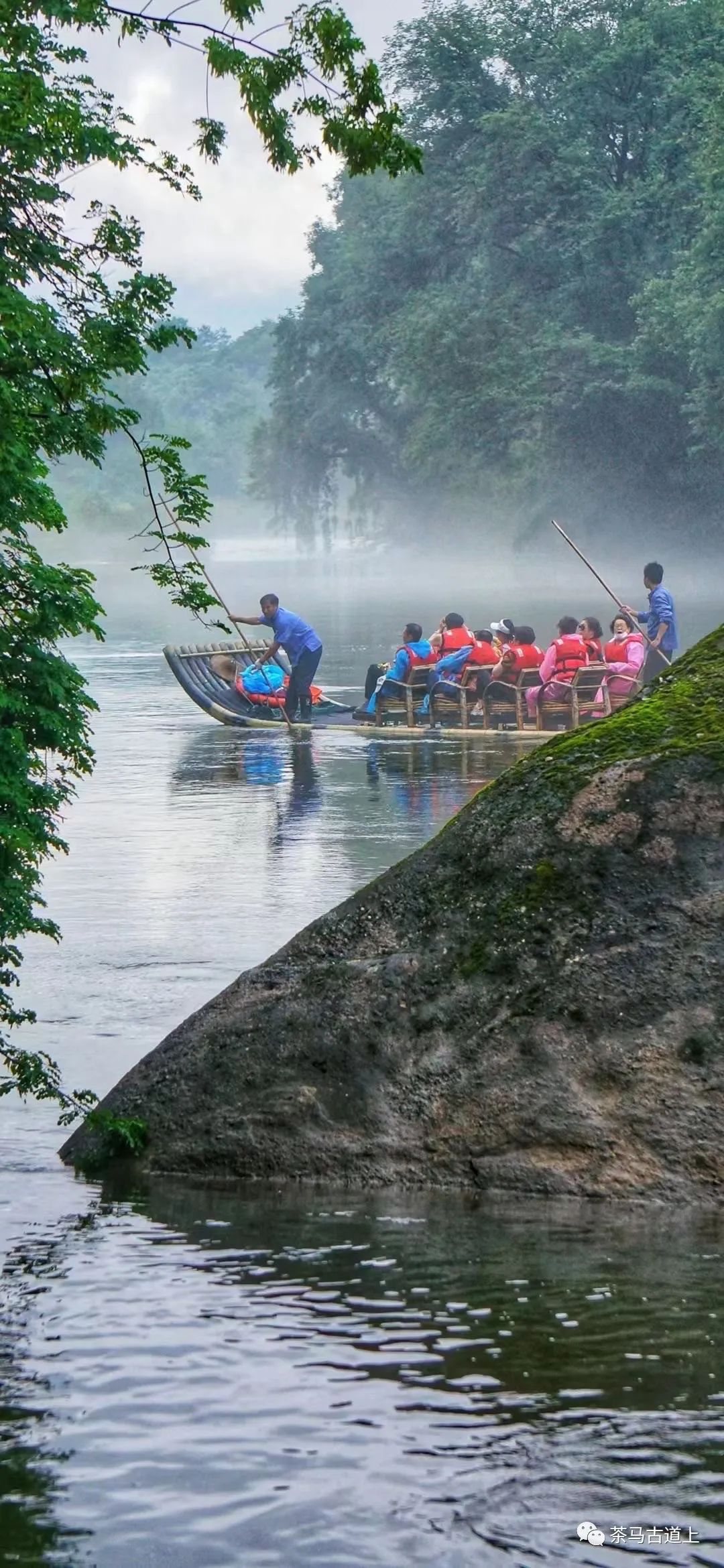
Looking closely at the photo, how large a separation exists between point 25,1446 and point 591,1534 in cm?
150

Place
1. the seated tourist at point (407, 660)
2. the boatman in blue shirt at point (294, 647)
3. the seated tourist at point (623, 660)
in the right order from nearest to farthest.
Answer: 1. the seated tourist at point (623, 660)
2. the seated tourist at point (407, 660)
3. the boatman in blue shirt at point (294, 647)

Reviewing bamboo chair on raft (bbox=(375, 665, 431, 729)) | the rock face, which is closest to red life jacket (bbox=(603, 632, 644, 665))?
bamboo chair on raft (bbox=(375, 665, 431, 729))

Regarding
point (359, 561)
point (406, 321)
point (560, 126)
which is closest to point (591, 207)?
point (560, 126)

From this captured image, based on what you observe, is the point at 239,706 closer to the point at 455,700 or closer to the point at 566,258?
the point at 455,700

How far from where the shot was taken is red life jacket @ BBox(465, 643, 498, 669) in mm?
25250

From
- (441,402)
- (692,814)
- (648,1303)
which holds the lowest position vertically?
(648,1303)

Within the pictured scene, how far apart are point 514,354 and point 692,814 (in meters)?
51.9

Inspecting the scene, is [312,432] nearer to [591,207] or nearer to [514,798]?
[591,207]

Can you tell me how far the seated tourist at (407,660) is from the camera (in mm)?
25734

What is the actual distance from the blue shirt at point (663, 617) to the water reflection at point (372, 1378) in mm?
17314

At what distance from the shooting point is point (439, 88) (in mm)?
62969

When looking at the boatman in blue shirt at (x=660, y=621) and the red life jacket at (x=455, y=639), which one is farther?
the red life jacket at (x=455, y=639)

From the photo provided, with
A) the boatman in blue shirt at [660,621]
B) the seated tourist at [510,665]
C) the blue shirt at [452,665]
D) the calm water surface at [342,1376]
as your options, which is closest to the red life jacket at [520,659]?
the seated tourist at [510,665]

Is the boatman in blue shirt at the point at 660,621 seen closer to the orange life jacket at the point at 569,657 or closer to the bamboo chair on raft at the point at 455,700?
the orange life jacket at the point at 569,657
